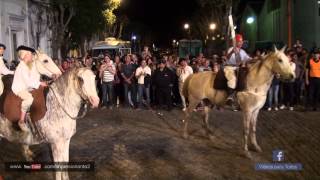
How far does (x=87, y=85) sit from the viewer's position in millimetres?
7215

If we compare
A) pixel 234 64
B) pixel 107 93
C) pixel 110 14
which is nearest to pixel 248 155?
pixel 234 64

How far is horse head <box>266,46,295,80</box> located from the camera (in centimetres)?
1010

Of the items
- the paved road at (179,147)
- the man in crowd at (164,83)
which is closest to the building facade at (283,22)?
the man in crowd at (164,83)

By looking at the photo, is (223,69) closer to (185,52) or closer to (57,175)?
(57,175)

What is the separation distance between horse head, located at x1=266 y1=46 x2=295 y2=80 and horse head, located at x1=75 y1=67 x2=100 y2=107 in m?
4.57

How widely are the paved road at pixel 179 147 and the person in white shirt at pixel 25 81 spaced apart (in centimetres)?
166

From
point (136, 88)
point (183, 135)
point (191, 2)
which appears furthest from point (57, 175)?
point (191, 2)

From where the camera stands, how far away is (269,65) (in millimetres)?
10234

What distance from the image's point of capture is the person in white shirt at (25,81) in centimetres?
765

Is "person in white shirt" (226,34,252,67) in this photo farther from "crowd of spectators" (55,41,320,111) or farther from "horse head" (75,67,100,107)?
"horse head" (75,67,100,107)

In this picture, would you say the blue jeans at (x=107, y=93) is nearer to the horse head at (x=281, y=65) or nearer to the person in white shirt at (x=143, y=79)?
the person in white shirt at (x=143, y=79)

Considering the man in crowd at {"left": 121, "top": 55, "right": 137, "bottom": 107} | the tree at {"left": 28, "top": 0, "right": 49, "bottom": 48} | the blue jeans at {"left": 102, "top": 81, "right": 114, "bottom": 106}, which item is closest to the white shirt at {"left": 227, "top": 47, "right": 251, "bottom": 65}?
the man in crowd at {"left": 121, "top": 55, "right": 137, "bottom": 107}

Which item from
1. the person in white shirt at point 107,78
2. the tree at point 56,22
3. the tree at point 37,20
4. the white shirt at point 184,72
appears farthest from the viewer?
the tree at point 56,22

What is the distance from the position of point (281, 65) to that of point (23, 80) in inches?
213
